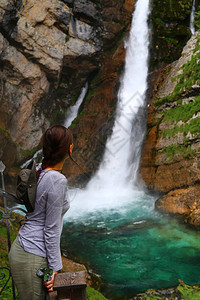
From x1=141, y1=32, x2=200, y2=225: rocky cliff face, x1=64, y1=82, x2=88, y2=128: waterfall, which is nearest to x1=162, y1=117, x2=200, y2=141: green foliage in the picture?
x1=141, y1=32, x2=200, y2=225: rocky cliff face

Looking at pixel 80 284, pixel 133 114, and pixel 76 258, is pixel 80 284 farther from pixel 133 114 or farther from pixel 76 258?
pixel 133 114

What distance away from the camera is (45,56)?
521 inches

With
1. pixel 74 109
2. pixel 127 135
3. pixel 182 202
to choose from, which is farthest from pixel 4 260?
pixel 74 109

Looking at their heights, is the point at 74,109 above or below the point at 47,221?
above

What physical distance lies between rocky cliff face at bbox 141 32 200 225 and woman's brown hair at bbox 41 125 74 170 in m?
7.30

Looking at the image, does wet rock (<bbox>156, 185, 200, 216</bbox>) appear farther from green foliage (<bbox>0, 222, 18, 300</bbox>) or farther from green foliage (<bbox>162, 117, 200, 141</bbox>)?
green foliage (<bbox>0, 222, 18, 300</bbox>)

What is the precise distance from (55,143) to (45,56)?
12545mm

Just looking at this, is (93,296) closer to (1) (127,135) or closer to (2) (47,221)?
(2) (47,221)

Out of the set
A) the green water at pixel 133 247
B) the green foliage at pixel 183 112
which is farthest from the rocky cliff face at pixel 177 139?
the green water at pixel 133 247

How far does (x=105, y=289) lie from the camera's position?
544 centimetres

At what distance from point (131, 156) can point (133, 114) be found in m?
2.48

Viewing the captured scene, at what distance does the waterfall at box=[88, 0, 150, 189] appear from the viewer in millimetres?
13258

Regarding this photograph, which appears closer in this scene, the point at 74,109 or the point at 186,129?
the point at 186,129

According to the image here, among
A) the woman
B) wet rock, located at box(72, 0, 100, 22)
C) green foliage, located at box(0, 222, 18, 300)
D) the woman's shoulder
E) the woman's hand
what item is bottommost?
green foliage, located at box(0, 222, 18, 300)
